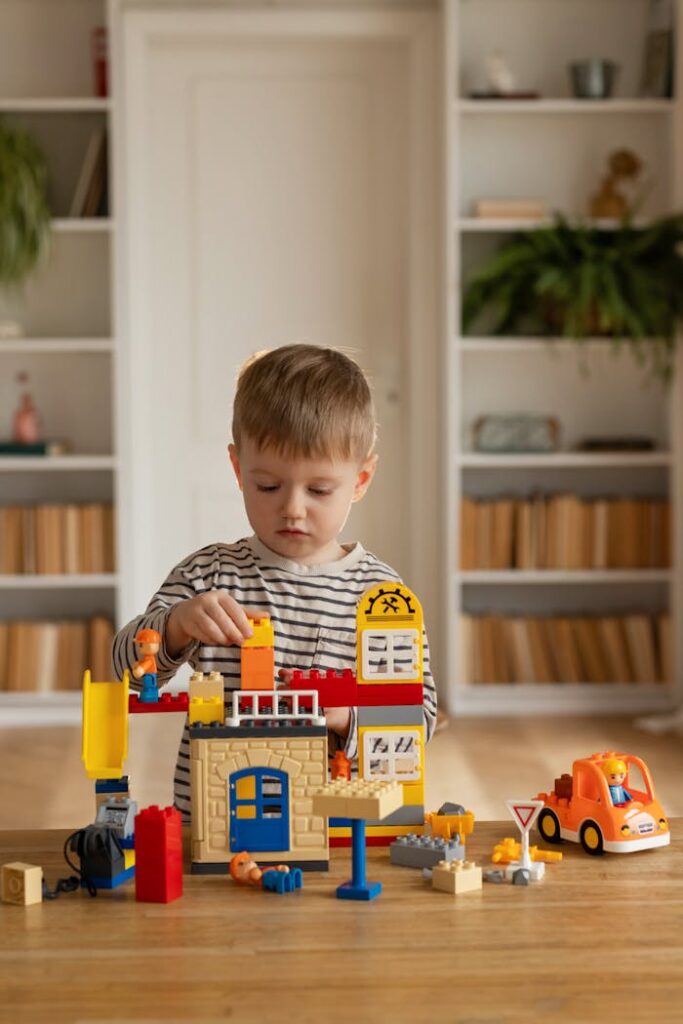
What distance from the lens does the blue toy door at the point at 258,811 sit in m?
1.13

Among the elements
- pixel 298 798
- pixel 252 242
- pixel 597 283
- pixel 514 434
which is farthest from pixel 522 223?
pixel 298 798

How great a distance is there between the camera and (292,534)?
145cm

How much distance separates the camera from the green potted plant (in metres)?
4.55

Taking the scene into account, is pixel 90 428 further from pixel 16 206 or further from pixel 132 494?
pixel 16 206

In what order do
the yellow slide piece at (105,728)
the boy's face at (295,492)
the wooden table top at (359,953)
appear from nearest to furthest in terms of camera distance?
1. the wooden table top at (359,953)
2. the yellow slide piece at (105,728)
3. the boy's face at (295,492)

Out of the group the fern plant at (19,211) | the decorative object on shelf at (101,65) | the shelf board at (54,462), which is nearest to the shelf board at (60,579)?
the shelf board at (54,462)

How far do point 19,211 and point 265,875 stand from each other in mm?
3763

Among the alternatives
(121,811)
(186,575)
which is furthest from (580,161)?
(121,811)

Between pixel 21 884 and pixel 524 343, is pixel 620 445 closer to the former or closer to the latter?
pixel 524 343

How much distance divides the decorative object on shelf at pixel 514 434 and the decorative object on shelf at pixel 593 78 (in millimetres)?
1107

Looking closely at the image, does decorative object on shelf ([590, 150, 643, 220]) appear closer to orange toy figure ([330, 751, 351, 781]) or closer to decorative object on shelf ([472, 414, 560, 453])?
decorative object on shelf ([472, 414, 560, 453])

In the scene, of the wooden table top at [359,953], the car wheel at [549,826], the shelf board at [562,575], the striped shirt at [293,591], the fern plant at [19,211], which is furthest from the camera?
the shelf board at [562,575]

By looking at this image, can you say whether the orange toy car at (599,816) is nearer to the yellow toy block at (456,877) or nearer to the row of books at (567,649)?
the yellow toy block at (456,877)

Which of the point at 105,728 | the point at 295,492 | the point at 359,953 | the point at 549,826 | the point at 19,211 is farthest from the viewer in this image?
the point at 19,211
